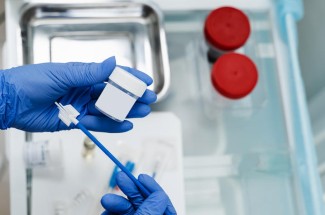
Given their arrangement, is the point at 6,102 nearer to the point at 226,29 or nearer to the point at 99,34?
the point at 99,34

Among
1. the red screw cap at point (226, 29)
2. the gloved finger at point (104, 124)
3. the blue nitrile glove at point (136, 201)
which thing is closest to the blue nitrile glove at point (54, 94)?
the gloved finger at point (104, 124)

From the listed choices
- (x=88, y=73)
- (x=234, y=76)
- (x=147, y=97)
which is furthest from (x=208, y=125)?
(x=88, y=73)

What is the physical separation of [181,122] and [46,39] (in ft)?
1.22

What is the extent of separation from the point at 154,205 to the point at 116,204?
68 mm

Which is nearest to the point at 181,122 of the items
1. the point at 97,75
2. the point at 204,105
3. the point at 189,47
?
the point at 204,105

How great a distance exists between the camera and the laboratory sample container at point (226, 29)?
1.01m

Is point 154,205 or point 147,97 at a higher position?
point 147,97

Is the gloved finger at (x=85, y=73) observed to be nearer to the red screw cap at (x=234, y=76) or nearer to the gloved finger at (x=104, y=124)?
the gloved finger at (x=104, y=124)

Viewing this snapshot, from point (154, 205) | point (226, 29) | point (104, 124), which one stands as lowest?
point (154, 205)

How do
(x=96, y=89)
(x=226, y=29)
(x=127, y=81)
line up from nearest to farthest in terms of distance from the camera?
(x=127, y=81)
(x=96, y=89)
(x=226, y=29)

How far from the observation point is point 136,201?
854 millimetres

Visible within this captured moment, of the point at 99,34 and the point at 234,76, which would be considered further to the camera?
the point at 99,34

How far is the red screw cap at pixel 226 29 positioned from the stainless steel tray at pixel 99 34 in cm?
12

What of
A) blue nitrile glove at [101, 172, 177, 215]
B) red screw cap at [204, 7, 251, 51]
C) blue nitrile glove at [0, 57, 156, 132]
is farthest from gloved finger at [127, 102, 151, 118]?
red screw cap at [204, 7, 251, 51]
